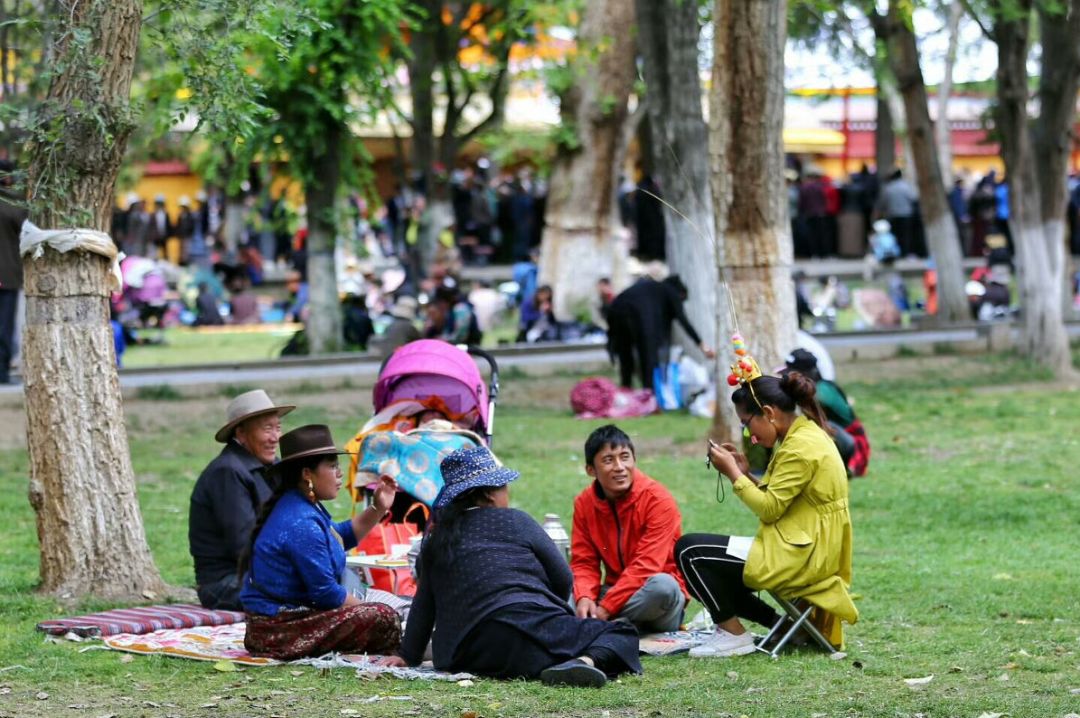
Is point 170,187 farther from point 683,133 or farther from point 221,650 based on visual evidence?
point 221,650

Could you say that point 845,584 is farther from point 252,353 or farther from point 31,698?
point 252,353

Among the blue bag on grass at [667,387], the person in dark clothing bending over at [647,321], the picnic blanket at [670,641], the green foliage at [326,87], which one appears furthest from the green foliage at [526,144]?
the picnic blanket at [670,641]

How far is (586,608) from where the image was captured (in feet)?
27.9

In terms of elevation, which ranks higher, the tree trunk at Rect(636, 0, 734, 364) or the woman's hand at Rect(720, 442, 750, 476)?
the tree trunk at Rect(636, 0, 734, 364)

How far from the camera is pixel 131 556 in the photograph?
9.54 m

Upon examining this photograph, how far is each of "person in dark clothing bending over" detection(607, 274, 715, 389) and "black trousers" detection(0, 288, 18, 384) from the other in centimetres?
604

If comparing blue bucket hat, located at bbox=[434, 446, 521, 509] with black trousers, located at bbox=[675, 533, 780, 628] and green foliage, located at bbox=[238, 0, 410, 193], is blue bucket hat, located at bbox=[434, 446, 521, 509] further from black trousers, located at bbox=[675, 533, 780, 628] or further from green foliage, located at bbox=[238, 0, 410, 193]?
green foliage, located at bbox=[238, 0, 410, 193]

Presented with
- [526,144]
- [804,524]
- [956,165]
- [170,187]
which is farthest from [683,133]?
[956,165]

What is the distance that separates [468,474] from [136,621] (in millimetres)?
2037

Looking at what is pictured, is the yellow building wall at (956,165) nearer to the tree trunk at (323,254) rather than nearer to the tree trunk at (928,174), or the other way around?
the tree trunk at (928,174)

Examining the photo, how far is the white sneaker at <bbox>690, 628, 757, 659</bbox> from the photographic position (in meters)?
8.28

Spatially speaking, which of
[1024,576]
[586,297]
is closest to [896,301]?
[586,297]

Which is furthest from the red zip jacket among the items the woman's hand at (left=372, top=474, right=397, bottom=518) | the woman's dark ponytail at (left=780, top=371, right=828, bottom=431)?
the woman's hand at (left=372, top=474, right=397, bottom=518)

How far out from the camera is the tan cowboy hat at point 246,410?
916 cm
